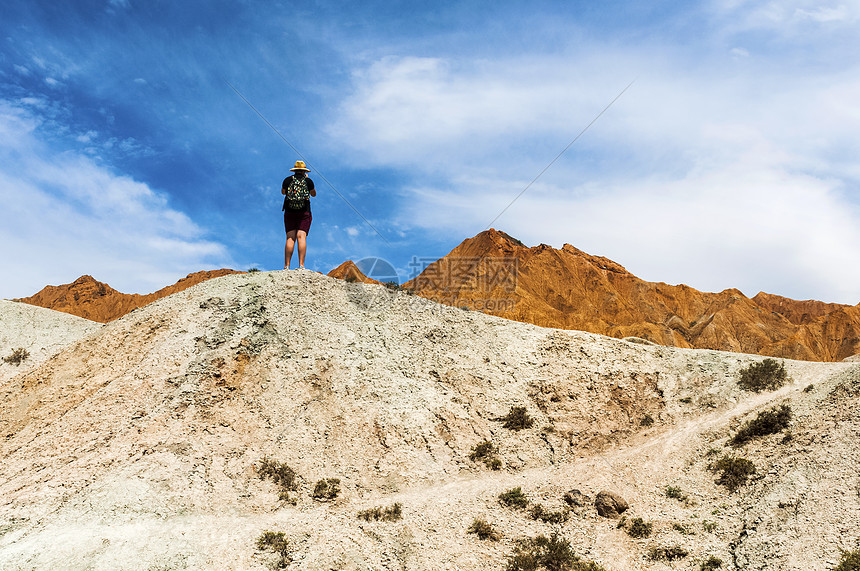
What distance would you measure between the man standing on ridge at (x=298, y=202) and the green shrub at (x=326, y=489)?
10.7 metres

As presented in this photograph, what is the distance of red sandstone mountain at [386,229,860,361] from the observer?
56219mm

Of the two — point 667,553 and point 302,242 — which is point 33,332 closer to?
point 302,242

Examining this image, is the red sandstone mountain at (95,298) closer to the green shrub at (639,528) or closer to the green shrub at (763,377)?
the green shrub at (763,377)

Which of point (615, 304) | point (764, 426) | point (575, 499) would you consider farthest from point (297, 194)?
point (615, 304)

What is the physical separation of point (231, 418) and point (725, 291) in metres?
76.0

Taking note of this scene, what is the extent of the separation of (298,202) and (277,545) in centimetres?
1315

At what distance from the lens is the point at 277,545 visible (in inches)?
431

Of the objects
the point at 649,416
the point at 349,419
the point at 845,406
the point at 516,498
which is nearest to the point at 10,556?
the point at 349,419

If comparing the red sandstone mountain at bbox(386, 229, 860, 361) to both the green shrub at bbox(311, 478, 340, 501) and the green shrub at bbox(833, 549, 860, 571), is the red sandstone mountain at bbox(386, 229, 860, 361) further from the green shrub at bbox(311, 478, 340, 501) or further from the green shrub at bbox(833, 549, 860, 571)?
the green shrub at bbox(833, 549, 860, 571)

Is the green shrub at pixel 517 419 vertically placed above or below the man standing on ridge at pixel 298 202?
below

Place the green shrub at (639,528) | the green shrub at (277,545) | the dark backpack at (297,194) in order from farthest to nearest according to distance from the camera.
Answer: the dark backpack at (297,194)
the green shrub at (639,528)
the green shrub at (277,545)

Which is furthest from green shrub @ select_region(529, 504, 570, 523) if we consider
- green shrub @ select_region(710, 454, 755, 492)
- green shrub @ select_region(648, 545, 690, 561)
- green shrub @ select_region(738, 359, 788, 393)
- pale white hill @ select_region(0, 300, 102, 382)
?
pale white hill @ select_region(0, 300, 102, 382)

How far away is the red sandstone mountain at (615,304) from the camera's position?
2213 inches

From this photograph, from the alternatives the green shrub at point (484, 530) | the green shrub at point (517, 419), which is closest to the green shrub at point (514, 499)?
the green shrub at point (484, 530)
